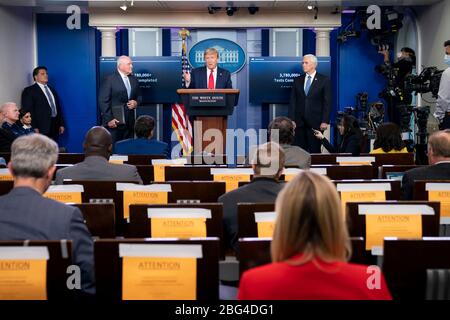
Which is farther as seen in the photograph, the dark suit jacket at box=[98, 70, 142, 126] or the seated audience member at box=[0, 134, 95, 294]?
the dark suit jacket at box=[98, 70, 142, 126]

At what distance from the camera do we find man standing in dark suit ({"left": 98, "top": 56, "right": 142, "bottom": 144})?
856 centimetres

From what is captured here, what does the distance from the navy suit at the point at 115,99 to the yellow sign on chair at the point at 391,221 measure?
6268 mm

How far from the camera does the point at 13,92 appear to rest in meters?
9.60

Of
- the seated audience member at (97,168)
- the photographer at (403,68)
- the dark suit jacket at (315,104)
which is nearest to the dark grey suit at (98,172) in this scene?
the seated audience member at (97,168)

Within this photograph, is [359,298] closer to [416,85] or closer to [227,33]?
[416,85]

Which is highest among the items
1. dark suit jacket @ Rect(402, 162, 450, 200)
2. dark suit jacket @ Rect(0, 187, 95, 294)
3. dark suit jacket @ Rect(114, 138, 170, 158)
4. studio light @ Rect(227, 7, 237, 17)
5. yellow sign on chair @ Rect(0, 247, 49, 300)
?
studio light @ Rect(227, 7, 237, 17)

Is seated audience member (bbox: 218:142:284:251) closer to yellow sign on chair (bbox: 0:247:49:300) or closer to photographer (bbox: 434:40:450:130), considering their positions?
yellow sign on chair (bbox: 0:247:49:300)

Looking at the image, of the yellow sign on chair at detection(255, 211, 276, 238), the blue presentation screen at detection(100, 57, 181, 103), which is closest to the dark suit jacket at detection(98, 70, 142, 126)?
the blue presentation screen at detection(100, 57, 181, 103)

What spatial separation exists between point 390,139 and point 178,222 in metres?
3.41

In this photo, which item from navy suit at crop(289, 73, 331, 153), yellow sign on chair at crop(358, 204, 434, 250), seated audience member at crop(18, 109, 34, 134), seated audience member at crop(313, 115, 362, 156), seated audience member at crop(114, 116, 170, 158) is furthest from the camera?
navy suit at crop(289, 73, 331, 153)

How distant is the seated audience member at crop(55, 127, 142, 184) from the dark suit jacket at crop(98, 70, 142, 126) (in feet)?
14.7

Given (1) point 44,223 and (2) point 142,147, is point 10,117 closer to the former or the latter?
(2) point 142,147

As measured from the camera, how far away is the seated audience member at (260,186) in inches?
121

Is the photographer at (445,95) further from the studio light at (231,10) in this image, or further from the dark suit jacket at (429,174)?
the dark suit jacket at (429,174)
